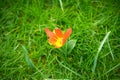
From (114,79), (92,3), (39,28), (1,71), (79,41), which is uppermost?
(92,3)

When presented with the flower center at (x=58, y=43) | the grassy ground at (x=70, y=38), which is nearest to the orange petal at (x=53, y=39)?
the flower center at (x=58, y=43)

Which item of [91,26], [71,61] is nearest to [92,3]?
[91,26]

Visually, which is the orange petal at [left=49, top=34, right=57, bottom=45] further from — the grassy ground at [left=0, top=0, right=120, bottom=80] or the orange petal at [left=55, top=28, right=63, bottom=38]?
the grassy ground at [left=0, top=0, right=120, bottom=80]

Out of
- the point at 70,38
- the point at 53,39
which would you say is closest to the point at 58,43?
the point at 53,39

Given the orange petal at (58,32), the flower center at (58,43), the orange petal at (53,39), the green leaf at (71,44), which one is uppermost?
the orange petal at (58,32)

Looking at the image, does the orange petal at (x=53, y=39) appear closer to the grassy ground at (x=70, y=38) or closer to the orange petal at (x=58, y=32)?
the orange petal at (x=58, y=32)

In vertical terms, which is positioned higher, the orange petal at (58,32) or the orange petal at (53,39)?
the orange petal at (58,32)

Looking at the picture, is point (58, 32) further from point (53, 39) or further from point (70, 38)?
point (70, 38)

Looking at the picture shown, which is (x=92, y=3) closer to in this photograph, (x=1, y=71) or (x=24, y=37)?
(x=24, y=37)
